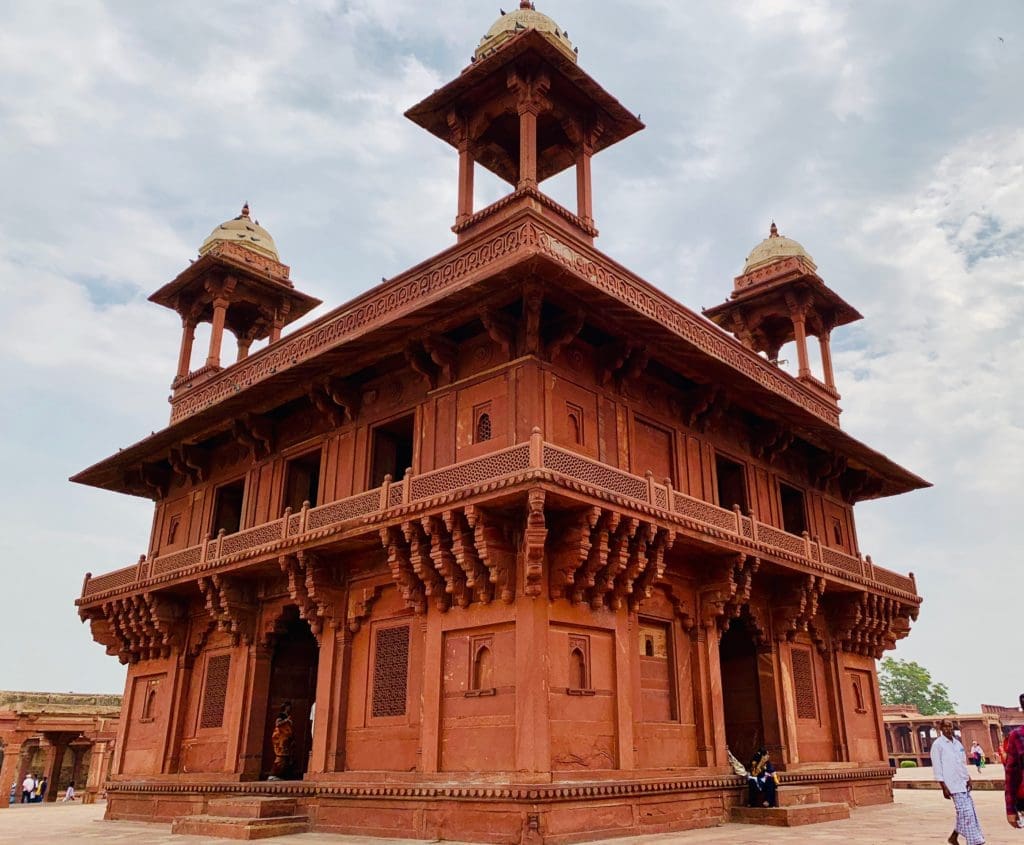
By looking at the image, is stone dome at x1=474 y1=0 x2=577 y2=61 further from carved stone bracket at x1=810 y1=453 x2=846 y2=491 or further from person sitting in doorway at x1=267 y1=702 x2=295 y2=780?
person sitting in doorway at x1=267 y1=702 x2=295 y2=780

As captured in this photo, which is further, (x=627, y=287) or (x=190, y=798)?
(x=190, y=798)

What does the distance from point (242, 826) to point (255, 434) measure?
23.1 feet

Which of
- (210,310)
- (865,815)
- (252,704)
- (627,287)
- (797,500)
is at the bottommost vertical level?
(865,815)

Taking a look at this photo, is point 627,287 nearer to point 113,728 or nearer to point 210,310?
point 210,310

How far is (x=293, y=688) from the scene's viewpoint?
16234mm

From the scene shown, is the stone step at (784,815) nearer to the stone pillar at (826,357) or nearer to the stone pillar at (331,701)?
the stone pillar at (331,701)

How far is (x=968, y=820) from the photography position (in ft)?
28.7

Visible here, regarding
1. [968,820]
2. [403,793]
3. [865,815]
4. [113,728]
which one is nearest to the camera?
[968,820]

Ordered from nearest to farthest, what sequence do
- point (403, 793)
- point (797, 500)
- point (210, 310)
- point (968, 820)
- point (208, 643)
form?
point (968, 820), point (403, 793), point (208, 643), point (797, 500), point (210, 310)

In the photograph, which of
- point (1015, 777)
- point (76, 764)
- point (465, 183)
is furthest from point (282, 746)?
point (76, 764)

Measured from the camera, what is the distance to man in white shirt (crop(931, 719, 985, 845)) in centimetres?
872

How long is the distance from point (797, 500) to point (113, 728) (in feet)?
82.6

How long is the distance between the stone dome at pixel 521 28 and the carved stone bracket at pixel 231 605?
1015 cm

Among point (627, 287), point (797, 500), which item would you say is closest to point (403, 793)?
point (627, 287)
